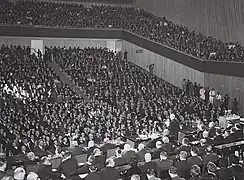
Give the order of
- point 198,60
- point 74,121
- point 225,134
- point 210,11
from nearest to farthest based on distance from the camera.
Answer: point 225,134
point 74,121
point 198,60
point 210,11

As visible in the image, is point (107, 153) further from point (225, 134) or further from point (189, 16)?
point (189, 16)

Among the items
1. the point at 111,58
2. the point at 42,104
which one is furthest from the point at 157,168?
the point at 111,58

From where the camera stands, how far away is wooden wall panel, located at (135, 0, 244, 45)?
2333 centimetres

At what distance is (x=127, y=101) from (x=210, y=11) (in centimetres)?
1276

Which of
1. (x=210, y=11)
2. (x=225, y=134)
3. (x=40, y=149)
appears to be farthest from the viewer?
(x=210, y=11)

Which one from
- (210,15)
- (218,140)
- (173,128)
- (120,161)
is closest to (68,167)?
(120,161)

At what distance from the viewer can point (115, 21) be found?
90.6ft

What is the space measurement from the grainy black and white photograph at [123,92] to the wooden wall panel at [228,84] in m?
0.05

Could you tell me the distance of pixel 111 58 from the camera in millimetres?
23266

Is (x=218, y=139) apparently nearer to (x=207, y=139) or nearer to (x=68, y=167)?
(x=207, y=139)

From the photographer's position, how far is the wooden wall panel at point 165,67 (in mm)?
21731

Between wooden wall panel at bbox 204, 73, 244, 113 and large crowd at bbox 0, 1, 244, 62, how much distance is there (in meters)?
1.07

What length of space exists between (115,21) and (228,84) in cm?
1076

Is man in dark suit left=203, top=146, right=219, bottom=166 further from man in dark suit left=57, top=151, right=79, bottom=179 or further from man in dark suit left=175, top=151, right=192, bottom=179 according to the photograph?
man in dark suit left=57, top=151, right=79, bottom=179
